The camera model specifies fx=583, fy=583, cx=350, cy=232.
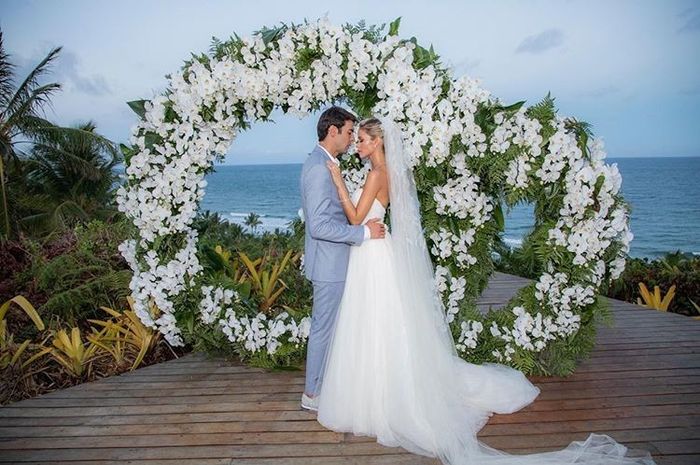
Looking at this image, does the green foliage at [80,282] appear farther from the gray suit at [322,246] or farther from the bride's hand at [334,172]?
the bride's hand at [334,172]

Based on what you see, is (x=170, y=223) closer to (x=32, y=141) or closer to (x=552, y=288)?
(x=552, y=288)

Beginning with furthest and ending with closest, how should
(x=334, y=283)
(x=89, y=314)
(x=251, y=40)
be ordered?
(x=89, y=314), (x=251, y=40), (x=334, y=283)

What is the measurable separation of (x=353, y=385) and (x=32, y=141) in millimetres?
14169

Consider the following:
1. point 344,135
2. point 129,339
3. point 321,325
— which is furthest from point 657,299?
point 129,339

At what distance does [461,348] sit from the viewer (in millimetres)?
4387

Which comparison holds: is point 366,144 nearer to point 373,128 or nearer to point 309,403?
point 373,128

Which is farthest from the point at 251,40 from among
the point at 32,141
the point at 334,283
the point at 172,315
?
the point at 32,141

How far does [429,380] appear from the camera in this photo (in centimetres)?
360

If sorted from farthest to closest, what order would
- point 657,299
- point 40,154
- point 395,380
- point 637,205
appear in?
point 637,205
point 40,154
point 657,299
point 395,380

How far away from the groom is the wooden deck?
1.67 feet

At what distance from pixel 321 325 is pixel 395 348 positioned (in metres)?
0.54

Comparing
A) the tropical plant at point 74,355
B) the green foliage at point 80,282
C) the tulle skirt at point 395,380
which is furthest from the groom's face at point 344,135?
the green foliage at point 80,282

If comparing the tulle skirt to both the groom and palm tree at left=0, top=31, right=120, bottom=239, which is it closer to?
the groom

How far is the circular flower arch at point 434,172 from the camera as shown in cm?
403
